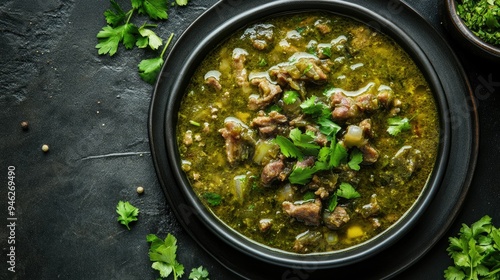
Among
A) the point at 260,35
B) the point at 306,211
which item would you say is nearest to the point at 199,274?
the point at 306,211

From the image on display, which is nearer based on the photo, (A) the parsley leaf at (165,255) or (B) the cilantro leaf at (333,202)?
(B) the cilantro leaf at (333,202)

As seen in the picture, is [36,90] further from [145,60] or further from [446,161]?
[446,161]

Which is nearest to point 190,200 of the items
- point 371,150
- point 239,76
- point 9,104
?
point 239,76

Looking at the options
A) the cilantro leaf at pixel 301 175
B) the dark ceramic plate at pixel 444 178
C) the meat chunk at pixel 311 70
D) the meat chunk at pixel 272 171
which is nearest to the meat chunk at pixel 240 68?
the dark ceramic plate at pixel 444 178

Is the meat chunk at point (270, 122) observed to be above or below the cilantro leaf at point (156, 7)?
below

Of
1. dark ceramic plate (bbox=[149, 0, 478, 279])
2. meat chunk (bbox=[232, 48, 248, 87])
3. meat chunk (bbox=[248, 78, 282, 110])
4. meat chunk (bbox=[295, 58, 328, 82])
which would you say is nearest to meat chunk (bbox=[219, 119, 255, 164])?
meat chunk (bbox=[248, 78, 282, 110])

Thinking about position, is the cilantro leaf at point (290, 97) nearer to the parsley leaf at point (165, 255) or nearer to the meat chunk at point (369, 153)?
the meat chunk at point (369, 153)
